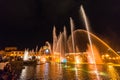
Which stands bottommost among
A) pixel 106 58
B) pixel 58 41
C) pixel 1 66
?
pixel 1 66

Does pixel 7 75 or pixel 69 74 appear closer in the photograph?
pixel 7 75

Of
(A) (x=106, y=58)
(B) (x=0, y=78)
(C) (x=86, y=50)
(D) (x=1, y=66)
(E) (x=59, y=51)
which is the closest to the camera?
(B) (x=0, y=78)

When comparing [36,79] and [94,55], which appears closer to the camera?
[36,79]

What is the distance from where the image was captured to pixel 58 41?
84.3 meters

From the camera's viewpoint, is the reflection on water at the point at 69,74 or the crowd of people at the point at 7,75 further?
the reflection on water at the point at 69,74

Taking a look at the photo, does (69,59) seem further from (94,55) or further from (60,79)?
(60,79)

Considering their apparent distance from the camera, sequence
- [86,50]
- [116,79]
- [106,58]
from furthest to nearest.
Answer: [86,50] < [106,58] < [116,79]

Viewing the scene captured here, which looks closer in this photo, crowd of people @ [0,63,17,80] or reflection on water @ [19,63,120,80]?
crowd of people @ [0,63,17,80]

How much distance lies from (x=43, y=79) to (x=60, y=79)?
285 cm

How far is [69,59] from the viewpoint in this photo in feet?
409

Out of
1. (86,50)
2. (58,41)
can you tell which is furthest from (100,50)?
(58,41)

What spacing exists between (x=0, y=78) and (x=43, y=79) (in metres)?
8.92

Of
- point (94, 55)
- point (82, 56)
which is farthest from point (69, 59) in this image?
point (94, 55)

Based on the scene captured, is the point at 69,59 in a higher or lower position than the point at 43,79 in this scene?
higher
